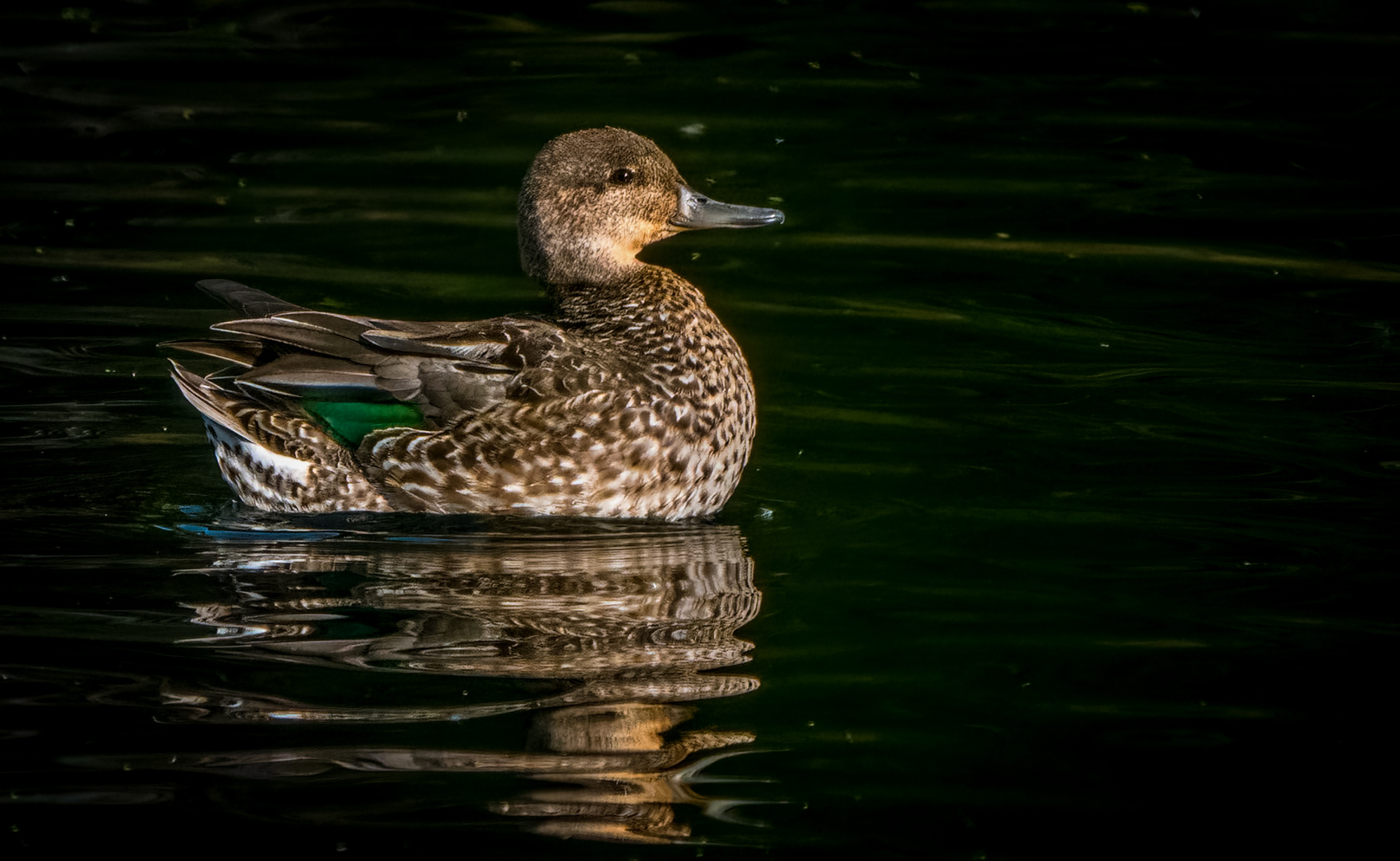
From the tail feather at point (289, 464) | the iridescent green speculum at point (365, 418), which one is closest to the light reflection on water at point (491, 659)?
the tail feather at point (289, 464)

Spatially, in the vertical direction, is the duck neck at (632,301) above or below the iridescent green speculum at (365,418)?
above

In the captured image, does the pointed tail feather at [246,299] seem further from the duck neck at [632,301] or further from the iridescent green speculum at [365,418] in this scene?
the duck neck at [632,301]

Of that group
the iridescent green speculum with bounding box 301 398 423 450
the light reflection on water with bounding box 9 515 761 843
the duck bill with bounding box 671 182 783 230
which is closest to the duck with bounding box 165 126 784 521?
the iridescent green speculum with bounding box 301 398 423 450

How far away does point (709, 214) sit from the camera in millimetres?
7523

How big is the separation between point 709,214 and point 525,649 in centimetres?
260

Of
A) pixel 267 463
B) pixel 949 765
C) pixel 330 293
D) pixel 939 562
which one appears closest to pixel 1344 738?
pixel 949 765

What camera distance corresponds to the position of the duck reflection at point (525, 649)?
4.75 metres

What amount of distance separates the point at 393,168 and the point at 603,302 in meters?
5.44

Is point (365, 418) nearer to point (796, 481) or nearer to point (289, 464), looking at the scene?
point (289, 464)

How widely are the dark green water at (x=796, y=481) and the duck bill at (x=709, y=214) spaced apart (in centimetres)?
101

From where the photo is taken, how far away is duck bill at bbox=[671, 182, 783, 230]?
295 inches

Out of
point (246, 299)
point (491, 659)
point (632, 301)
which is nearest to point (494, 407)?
point (632, 301)

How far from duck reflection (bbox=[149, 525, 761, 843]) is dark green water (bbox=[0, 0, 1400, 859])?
18 millimetres

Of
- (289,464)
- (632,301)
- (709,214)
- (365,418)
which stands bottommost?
(289,464)
